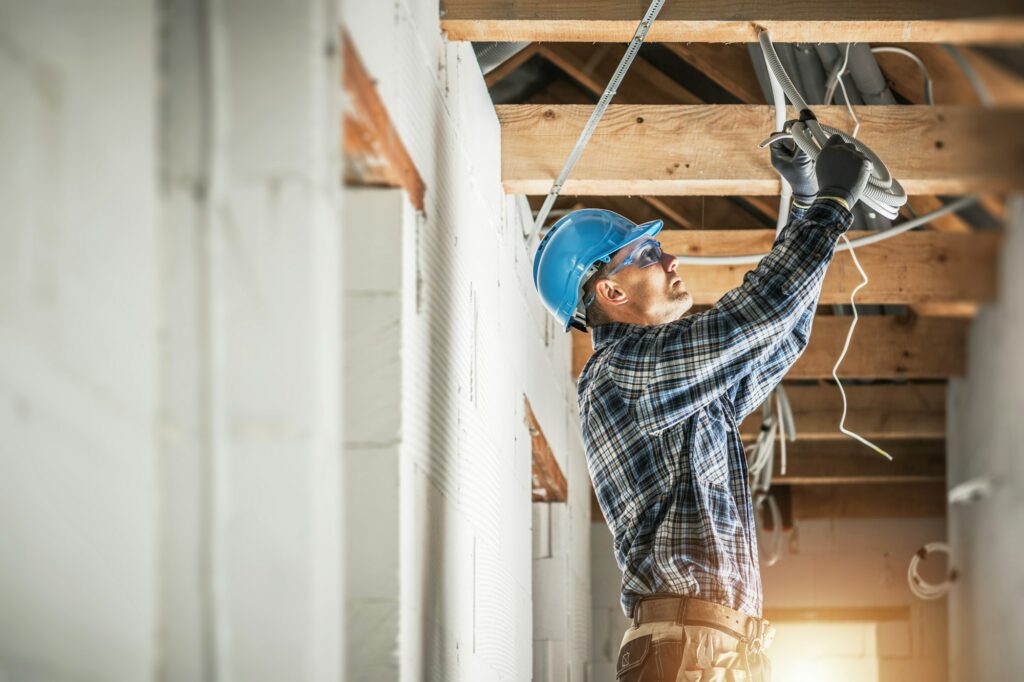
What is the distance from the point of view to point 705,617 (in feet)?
7.83

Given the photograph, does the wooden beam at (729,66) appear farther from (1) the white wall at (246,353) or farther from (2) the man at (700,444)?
(1) the white wall at (246,353)

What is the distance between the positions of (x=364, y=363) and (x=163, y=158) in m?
0.60

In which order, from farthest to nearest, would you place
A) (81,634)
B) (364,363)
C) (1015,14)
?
(364,363)
(81,634)
(1015,14)

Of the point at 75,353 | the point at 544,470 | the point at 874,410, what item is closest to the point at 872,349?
the point at 874,410

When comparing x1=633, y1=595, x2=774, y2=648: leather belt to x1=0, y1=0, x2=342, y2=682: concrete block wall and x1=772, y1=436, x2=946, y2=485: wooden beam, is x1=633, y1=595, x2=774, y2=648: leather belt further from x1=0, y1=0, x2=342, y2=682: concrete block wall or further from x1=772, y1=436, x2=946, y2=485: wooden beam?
x1=772, y1=436, x2=946, y2=485: wooden beam

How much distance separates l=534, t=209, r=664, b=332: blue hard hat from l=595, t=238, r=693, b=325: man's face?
0.05 meters

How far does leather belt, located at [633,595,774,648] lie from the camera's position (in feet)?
7.84

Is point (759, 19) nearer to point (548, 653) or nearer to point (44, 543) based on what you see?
point (44, 543)

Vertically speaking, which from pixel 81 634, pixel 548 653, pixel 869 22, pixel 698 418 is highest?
pixel 869 22

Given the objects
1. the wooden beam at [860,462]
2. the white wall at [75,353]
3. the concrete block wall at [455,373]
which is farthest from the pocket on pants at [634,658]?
the wooden beam at [860,462]

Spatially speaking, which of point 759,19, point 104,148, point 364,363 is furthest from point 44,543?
point 759,19

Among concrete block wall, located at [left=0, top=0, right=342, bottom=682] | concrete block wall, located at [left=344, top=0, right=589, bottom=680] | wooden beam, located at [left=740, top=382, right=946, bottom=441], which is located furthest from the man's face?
wooden beam, located at [left=740, top=382, right=946, bottom=441]

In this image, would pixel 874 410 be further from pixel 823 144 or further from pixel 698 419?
pixel 698 419

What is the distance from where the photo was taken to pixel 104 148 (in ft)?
4.28
